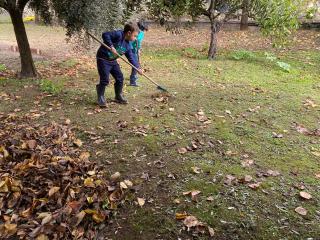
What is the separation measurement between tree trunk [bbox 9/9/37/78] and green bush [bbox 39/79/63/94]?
567 mm

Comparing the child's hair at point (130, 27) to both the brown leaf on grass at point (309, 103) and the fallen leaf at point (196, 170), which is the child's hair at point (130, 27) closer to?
the fallen leaf at point (196, 170)

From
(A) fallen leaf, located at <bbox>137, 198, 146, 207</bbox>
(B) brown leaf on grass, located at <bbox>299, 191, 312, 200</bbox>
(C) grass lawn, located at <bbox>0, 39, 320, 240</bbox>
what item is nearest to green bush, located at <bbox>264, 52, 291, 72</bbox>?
(C) grass lawn, located at <bbox>0, 39, 320, 240</bbox>

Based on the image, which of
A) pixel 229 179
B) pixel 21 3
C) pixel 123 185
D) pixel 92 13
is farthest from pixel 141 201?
pixel 21 3

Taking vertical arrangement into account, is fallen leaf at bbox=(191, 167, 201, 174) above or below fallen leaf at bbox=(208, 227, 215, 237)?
above

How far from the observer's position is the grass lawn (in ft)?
11.9

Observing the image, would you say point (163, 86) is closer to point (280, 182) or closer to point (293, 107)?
point (293, 107)

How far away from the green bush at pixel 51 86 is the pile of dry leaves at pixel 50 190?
249 cm

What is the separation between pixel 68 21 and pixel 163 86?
8.76ft

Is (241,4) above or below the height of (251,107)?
above

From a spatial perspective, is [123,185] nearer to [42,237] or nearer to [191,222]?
[191,222]

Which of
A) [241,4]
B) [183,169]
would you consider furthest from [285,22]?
[183,169]

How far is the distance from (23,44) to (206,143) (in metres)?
5.15

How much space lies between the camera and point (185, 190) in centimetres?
404

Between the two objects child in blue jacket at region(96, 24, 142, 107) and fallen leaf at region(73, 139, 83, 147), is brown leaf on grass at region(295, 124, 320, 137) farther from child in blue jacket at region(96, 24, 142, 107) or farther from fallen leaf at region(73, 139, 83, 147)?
fallen leaf at region(73, 139, 83, 147)
